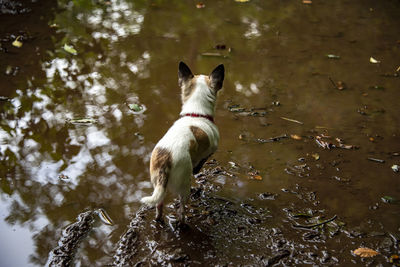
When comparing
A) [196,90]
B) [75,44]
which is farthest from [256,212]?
[75,44]

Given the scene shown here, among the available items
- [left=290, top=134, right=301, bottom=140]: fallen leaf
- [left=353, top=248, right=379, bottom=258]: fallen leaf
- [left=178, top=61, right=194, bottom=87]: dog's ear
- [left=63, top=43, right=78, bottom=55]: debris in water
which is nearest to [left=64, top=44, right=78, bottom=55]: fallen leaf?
[left=63, top=43, right=78, bottom=55]: debris in water

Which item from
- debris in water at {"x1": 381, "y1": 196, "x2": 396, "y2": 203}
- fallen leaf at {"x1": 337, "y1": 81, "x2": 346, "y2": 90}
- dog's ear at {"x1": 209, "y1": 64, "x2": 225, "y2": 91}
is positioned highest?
dog's ear at {"x1": 209, "y1": 64, "x2": 225, "y2": 91}

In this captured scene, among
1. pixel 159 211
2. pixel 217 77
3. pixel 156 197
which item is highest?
pixel 217 77

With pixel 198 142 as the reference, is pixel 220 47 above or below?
below

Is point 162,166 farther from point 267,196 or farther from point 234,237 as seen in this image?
point 267,196

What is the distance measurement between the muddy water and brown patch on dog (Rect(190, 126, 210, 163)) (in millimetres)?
634

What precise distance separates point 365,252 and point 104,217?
2.33 m

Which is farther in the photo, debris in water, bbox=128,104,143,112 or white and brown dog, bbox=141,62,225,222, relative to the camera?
debris in water, bbox=128,104,143,112

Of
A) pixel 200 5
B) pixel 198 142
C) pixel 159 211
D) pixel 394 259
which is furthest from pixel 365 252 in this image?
pixel 200 5

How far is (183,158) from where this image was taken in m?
2.85

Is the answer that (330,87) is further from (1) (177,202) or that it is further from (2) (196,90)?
Answer: (1) (177,202)

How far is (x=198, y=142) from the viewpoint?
10.1 ft

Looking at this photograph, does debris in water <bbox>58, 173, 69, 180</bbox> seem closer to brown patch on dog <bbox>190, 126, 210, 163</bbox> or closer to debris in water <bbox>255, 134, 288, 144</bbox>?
brown patch on dog <bbox>190, 126, 210, 163</bbox>

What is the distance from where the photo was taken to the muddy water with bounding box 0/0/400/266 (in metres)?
3.06
